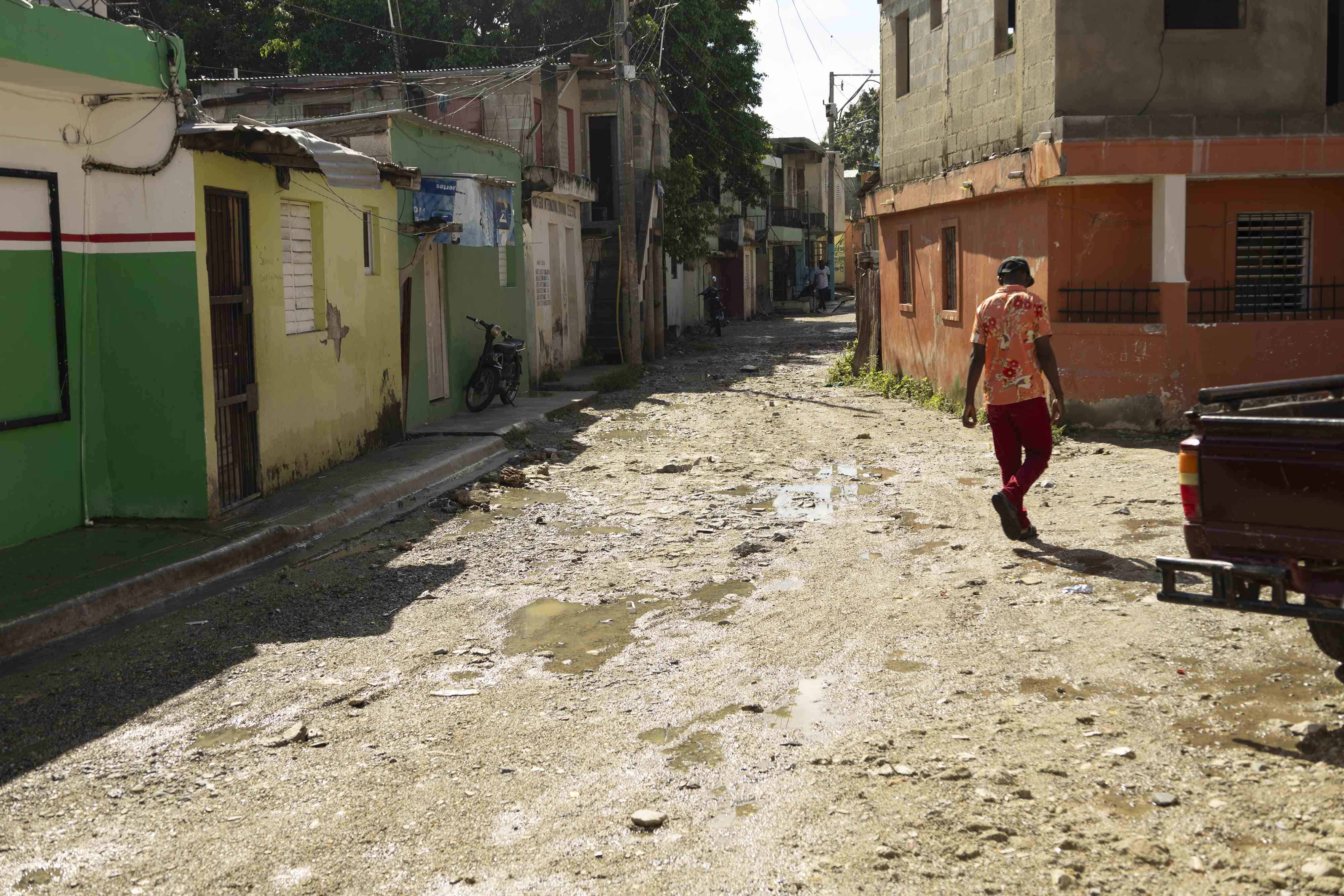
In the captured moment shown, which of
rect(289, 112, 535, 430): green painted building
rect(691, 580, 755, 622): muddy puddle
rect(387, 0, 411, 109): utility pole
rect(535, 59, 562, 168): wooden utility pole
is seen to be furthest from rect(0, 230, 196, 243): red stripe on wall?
rect(535, 59, 562, 168): wooden utility pole

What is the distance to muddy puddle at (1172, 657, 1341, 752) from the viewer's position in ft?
15.7

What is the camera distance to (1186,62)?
13352 mm

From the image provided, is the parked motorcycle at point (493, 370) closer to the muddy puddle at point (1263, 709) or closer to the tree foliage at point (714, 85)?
the muddy puddle at point (1263, 709)

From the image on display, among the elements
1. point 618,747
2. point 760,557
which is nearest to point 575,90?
point 760,557

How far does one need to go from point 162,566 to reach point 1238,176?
11.2m

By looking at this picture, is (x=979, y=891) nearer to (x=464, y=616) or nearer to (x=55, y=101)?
(x=464, y=616)

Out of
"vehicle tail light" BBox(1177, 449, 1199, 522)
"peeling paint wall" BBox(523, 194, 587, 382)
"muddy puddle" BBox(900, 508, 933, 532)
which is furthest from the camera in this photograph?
"peeling paint wall" BBox(523, 194, 587, 382)

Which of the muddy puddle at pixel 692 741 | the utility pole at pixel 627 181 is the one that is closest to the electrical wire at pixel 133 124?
the muddy puddle at pixel 692 741

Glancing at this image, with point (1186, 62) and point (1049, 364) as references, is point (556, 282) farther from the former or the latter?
point (1049, 364)

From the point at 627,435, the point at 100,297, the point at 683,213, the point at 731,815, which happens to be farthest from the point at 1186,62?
the point at 683,213

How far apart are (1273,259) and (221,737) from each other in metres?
13.0

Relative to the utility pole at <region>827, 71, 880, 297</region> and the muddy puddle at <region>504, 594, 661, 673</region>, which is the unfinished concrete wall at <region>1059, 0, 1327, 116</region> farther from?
the utility pole at <region>827, 71, 880, 297</region>

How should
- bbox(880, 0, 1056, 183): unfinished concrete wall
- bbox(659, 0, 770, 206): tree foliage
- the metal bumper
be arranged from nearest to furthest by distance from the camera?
1. the metal bumper
2. bbox(880, 0, 1056, 183): unfinished concrete wall
3. bbox(659, 0, 770, 206): tree foliage

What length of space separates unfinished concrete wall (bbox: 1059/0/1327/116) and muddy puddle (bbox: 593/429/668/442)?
5.83m
